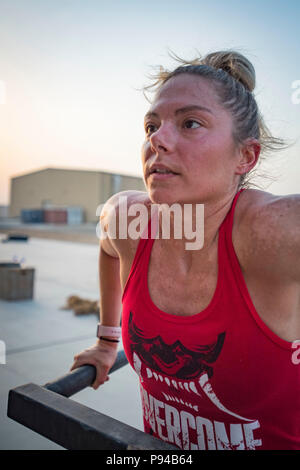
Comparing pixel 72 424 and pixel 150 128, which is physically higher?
pixel 150 128

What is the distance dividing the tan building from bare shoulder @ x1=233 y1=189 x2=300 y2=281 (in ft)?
84.7

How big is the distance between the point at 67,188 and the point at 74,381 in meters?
30.6

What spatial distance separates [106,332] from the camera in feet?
5.03

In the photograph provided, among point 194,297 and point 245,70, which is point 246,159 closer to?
point 245,70

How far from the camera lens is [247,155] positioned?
110 centimetres

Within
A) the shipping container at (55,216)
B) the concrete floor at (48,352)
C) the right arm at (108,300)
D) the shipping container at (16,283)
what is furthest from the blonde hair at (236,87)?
the shipping container at (55,216)

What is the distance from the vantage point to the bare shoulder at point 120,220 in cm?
134

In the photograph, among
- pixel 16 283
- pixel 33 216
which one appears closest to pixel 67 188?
Result: pixel 33 216

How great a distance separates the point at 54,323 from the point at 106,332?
188cm

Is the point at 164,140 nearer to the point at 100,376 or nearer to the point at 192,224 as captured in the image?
the point at 192,224

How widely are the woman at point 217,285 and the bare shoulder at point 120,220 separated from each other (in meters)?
0.15

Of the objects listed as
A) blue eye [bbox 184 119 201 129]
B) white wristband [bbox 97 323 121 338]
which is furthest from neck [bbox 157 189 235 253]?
white wristband [bbox 97 323 121 338]

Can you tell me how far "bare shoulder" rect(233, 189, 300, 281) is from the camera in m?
0.90

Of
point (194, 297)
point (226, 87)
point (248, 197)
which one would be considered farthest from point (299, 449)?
point (226, 87)
